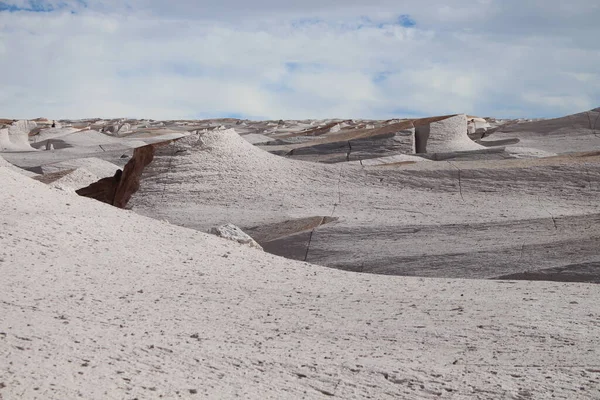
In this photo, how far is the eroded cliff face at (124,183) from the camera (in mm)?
12367

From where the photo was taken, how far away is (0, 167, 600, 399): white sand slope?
12.7ft

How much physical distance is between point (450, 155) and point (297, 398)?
14.2m

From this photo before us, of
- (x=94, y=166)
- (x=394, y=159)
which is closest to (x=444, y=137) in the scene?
(x=394, y=159)

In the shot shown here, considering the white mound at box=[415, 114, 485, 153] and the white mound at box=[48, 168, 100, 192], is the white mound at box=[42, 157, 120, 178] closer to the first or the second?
the white mound at box=[48, 168, 100, 192]

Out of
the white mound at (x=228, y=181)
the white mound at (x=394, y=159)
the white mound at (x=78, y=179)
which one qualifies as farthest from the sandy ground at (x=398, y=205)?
the white mound at (x=394, y=159)

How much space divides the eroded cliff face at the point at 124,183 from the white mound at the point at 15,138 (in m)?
13.0

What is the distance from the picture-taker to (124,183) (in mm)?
12844

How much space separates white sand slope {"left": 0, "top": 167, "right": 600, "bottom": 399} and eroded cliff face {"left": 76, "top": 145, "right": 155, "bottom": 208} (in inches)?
219

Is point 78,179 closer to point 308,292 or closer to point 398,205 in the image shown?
point 398,205

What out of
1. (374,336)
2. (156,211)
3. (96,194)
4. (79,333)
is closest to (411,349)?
(374,336)

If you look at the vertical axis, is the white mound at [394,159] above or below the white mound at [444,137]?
below

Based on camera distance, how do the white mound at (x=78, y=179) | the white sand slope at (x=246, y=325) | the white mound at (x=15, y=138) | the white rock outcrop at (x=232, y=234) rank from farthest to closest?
the white mound at (x=15, y=138), the white mound at (x=78, y=179), the white rock outcrop at (x=232, y=234), the white sand slope at (x=246, y=325)

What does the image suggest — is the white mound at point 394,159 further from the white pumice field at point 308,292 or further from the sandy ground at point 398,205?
the white pumice field at point 308,292

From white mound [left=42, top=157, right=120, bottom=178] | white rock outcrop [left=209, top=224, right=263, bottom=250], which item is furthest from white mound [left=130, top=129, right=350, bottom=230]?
white mound [left=42, top=157, right=120, bottom=178]
